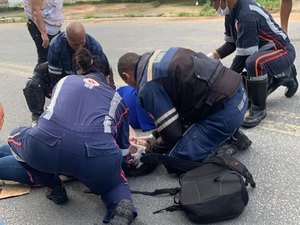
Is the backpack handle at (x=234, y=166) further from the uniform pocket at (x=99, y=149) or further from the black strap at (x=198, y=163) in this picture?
the uniform pocket at (x=99, y=149)

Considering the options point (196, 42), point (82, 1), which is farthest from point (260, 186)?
point (82, 1)

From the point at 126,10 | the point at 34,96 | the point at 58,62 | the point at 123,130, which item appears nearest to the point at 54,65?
the point at 58,62

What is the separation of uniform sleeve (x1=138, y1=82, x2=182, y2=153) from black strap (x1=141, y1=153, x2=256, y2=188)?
7.7 inches

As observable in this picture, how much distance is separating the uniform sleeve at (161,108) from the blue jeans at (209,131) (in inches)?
6.1

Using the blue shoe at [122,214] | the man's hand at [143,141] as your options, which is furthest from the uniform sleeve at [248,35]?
the blue shoe at [122,214]

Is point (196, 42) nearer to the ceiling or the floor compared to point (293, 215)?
nearer to the floor

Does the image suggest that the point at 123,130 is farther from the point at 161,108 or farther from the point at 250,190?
the point at 250,190

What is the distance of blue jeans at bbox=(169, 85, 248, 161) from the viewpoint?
11.2 feet

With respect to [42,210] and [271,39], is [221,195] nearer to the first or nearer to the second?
[42,210]

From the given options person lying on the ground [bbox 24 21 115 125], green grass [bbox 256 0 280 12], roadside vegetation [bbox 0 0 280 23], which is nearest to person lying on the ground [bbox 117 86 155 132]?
person lying on the ground [bbox 24 21 115 125]

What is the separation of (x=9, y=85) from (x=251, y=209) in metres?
4.60

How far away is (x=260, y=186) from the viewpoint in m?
3.28

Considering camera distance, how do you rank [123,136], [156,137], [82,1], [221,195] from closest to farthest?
1. [221,195]
2. [123,136]
3. [156,137]
4. [82,1]

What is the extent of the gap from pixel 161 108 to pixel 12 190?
4.28 feet
